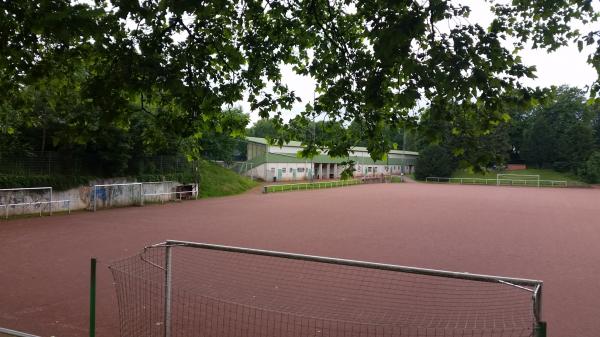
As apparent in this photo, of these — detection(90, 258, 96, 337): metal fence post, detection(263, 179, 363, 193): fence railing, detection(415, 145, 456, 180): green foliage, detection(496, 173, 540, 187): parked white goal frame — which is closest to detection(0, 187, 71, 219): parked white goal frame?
detection(90, 258, 96, 337): metal fence post

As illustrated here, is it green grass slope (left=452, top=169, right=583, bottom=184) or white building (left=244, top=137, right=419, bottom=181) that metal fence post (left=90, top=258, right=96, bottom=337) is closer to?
white building (left=244, top=137, right=419, bottom=181)

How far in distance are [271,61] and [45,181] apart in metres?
19.2

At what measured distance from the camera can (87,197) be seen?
82.1 feet

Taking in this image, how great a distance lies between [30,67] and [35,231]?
38.7 ft

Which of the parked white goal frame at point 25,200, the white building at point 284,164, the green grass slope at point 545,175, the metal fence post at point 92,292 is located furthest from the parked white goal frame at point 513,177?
the metal fence post at point 92,292

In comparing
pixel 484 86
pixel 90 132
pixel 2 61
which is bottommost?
pixel 90 132

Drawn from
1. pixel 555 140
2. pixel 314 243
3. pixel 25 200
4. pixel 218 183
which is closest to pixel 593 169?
pixel 555 140

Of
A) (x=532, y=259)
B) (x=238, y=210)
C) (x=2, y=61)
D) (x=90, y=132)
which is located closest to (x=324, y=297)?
(x=90, y=132)

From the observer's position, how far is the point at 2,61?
6.61 meters

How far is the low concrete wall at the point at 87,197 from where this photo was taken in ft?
69.1

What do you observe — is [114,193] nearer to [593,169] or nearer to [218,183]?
[218,183]

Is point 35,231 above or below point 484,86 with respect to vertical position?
below

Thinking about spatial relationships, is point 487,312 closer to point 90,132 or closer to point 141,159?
point 90,132

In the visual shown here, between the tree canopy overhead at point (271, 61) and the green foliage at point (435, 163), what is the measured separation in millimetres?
64080
